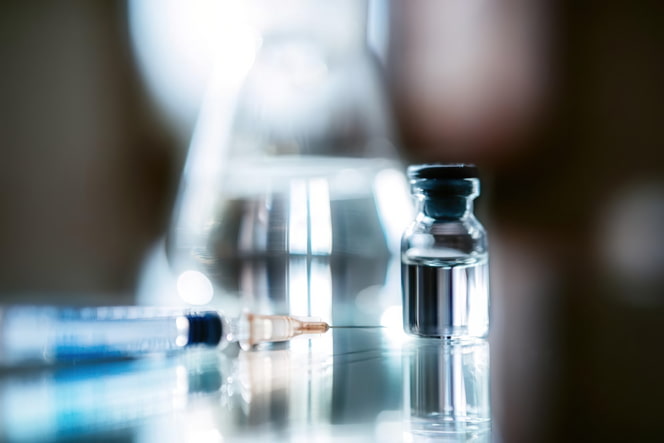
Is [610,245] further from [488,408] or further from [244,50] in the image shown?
[488,408]

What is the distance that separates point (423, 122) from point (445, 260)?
0.61 metres

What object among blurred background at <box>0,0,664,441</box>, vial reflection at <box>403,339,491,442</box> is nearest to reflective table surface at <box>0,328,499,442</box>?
vial reflection at <box>403,339,491,442</box>

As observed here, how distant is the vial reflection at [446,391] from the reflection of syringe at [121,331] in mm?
82

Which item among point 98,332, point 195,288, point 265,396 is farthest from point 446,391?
point 195,288

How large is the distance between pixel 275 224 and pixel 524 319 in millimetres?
220

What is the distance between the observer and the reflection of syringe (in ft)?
1.25

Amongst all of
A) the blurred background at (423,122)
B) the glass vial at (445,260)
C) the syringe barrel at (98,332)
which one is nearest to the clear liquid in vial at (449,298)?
the glass vial at (445,260)

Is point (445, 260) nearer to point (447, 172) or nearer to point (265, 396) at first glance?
point (447, 172)

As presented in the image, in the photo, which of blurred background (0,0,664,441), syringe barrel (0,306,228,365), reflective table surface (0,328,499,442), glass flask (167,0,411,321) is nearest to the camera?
reflective table surface (0,328,499,442)

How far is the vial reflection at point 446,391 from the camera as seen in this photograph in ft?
0.88

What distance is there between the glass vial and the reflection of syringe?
2.6 inches

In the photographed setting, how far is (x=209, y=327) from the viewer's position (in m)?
0.43

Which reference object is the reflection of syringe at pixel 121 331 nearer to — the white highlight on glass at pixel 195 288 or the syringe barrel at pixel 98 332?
the syringe barrel at pixel 98 332

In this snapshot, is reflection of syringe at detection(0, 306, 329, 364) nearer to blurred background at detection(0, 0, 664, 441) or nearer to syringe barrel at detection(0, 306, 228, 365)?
syringe barrel at detection(0, 306, 228, 365)
